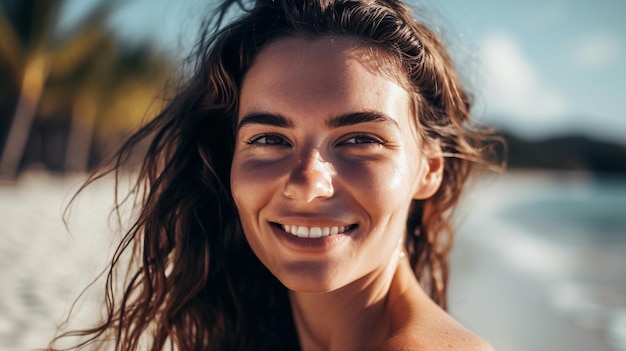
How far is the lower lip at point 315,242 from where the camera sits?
1.73m

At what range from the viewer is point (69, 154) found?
86.9 feet

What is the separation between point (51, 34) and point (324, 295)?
65.8ft

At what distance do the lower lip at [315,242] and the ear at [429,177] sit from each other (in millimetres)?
469

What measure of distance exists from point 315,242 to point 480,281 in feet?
23.9

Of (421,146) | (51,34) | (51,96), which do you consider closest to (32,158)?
(51,96)

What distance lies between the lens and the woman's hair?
195 cm

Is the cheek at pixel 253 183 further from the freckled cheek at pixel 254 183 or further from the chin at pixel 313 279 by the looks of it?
the chin at pixel 313 279

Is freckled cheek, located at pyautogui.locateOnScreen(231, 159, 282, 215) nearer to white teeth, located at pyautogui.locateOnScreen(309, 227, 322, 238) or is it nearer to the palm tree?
white teeth, located at pyautogui.locateOnScreen(309, 227, 322, 238)

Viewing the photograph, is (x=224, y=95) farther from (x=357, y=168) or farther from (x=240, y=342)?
(x=240, y=342)

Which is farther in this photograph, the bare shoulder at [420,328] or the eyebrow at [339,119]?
the eyebrow at [339,119]

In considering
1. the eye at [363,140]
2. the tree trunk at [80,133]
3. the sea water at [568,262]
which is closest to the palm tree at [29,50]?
the tree trunk at [80,133]

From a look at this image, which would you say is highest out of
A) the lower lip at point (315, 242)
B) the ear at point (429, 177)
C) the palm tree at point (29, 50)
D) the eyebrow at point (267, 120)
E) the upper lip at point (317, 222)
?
the palm tree at point (29, 50)

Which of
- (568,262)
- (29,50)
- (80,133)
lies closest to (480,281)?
(568,262)

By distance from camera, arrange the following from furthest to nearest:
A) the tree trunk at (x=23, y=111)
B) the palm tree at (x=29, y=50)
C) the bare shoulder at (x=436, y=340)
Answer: the tree trunk at (x=23, y=111)
the palm tree at (x=29, y=50)
the bare shoulder at (x=436, y=340)
